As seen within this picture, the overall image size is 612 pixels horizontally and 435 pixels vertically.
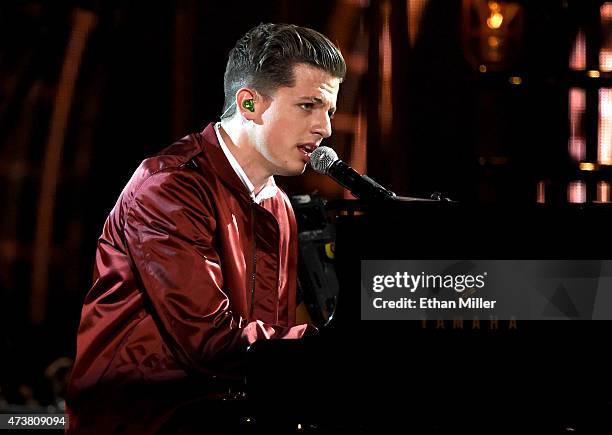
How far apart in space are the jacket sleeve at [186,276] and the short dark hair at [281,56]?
1.05 feet

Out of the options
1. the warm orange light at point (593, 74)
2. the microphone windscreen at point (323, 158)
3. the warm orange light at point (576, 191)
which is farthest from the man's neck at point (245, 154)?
the warm orange light at point (593, 74)

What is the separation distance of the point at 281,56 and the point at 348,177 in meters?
0.45

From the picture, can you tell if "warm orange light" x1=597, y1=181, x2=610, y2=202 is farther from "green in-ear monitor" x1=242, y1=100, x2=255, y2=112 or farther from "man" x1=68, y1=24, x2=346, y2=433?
"green in-ear monitor" x1=242, y1=100, x2=255, y2=112

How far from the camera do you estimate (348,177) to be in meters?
1.89

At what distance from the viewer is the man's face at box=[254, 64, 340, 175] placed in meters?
2.16

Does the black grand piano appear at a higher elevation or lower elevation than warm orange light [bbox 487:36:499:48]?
lower

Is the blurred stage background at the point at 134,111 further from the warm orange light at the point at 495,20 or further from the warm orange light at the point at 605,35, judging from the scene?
the warm orange light at the point at 605,35

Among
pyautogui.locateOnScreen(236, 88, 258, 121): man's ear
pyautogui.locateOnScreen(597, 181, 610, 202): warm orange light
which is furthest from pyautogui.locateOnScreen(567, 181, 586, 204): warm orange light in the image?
pyautogui.locateOnScreen(236, 88, 258, 121): man's ear

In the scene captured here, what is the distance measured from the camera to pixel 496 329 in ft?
5.85

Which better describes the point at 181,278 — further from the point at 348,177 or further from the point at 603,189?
the point at 603,189

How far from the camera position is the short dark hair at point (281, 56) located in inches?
85.2

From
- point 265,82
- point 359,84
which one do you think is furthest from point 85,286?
point 265,82

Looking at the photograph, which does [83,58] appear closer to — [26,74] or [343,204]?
[26,74]

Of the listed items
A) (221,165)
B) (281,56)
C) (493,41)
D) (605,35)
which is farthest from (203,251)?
(605,35)
